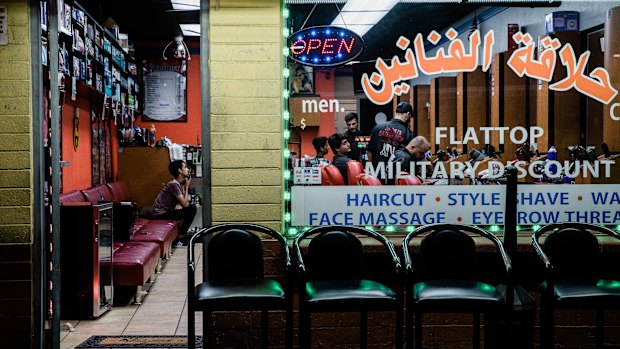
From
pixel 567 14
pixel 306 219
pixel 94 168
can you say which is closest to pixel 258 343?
pixel 306 219

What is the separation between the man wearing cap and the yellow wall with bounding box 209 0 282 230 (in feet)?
2.01

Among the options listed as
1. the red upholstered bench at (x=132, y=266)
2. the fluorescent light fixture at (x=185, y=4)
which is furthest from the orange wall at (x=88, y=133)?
the red upholstered bench at (x=132, y=266)

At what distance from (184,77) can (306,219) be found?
25.8ft

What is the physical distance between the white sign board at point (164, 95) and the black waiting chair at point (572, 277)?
8.50 metres

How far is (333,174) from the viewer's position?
4.08m

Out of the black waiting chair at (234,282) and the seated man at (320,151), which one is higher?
the seated man at (320,151)

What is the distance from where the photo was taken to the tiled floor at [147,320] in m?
4.71

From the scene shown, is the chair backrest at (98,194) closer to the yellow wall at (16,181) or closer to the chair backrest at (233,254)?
the yellow wall at (16,181)

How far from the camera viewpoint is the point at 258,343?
3986mm

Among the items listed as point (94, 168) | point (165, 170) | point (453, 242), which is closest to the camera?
point (453, 242)

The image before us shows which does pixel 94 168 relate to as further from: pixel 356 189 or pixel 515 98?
pixel 515 98

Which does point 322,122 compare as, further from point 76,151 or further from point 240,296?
point 76,151

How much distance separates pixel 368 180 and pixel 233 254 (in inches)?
40.5

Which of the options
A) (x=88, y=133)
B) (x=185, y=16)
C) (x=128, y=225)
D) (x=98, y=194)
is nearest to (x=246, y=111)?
(x=128, y=225)
